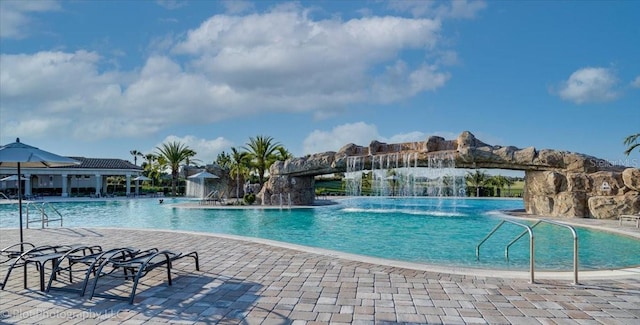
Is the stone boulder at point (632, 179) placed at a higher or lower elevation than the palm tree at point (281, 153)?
lower

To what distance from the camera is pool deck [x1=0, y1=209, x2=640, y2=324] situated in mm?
4320

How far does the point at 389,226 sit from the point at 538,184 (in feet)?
33.8

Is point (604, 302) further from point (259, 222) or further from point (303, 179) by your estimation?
point (303, 179)

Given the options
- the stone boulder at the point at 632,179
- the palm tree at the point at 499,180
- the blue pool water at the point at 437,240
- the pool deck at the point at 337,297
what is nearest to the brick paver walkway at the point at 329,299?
the pool deck at the point at 337,297

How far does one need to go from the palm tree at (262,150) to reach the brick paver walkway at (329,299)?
2728cm

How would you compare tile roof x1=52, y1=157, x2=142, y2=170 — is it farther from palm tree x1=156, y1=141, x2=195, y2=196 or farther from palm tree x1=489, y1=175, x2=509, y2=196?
palm tree x1=489, y1=175, x2=509, y2=196

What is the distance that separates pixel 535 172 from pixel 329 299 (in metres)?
20.3

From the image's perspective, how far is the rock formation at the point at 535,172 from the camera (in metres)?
17.7

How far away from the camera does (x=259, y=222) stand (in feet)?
58.1

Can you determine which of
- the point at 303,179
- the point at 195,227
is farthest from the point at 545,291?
the point at 303,179

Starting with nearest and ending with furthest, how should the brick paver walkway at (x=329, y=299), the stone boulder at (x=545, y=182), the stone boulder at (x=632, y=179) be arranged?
the brick paver walkway at (x=329, y=299), the stone boulder at (x=632, y=179), the stone boulder at (x=545, y=182)

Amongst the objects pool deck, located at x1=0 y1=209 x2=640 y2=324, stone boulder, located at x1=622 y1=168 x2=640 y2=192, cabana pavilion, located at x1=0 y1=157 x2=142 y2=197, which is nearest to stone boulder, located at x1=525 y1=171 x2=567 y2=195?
stone boulder, located at x1=622 y1=168 x2=640 y2=192

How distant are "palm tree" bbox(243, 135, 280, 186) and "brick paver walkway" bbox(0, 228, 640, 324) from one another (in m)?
27.3

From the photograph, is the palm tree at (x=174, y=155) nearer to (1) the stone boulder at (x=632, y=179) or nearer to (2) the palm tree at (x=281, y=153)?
(2) the palm tree at (x=281, y=153)
